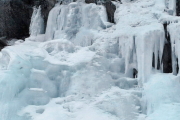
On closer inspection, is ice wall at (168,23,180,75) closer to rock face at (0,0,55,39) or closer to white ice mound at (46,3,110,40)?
white ice mound at (46,3,110,40)

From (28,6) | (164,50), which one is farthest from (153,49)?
(28,6)

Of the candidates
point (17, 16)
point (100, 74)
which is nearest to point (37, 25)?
point (17, 16)

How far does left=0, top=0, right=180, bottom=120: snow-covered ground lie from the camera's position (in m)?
5.52

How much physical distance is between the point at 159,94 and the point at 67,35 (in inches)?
170

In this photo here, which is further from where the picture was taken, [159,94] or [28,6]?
[28,6]

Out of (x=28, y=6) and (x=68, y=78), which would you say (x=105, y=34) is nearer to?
(x=68, y=78)

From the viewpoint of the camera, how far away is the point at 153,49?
271 inches

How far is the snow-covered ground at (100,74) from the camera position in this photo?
18.1 ft

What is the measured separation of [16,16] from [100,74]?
6564 millimetres

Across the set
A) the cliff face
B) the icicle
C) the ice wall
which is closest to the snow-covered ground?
the ice wall

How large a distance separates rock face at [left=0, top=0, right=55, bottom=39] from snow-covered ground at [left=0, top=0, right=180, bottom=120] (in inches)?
139

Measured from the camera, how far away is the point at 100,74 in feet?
21.9

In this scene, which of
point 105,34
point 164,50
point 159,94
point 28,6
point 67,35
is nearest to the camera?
point 159,94

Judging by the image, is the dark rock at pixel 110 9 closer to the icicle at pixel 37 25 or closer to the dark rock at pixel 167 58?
the dark rock at pixel 167 58
